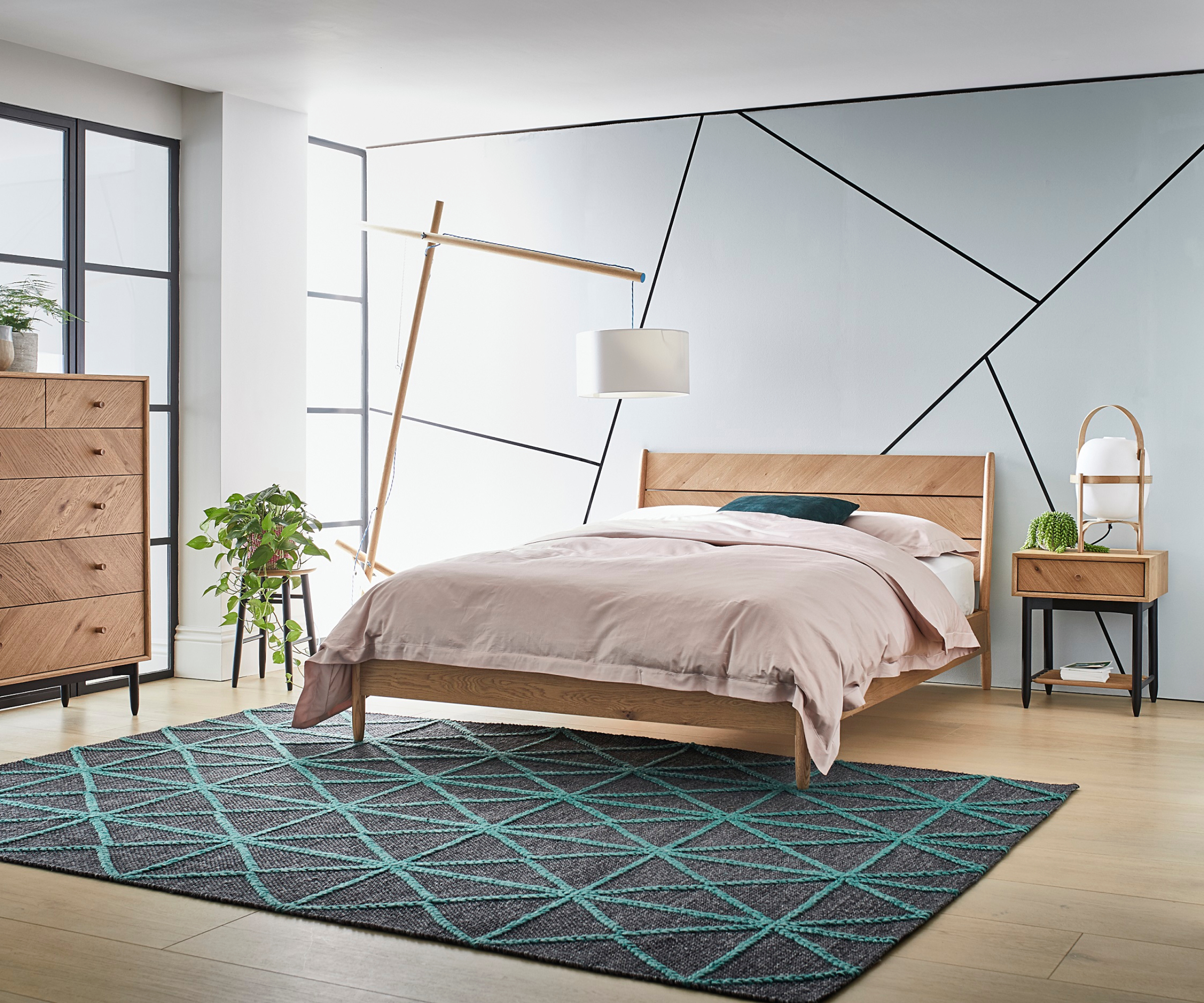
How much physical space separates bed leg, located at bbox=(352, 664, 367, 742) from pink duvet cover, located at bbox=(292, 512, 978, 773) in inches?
1.5

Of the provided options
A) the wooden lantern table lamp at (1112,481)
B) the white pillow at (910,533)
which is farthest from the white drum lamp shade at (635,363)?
the wooden lantern table lamp at (1112,481)

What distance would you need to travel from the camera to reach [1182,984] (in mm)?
2191

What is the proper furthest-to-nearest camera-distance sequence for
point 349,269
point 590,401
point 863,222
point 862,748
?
point 349,269, point 590,401, point 863,222, point 862,748

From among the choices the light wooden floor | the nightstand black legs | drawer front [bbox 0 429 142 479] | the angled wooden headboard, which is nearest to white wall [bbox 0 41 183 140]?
drawer front [bbox 0 429 142 479]

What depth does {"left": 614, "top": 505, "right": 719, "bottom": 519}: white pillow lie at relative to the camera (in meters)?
5.23

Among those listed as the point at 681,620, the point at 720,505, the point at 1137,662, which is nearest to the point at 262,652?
the point at 720,505

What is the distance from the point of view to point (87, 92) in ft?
16.6

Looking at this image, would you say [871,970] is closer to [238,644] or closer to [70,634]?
[70,634]

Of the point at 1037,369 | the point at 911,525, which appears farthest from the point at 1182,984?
the point at 1037,369

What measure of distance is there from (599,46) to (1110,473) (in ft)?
8.16

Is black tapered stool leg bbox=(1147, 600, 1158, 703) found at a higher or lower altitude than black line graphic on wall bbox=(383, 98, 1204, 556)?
lower

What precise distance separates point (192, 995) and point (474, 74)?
12.7 feet

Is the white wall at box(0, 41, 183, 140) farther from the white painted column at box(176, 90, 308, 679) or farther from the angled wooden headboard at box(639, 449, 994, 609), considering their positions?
the angled wooden headboard at box(639, 449, 994, 609)

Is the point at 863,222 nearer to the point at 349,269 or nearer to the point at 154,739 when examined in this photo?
the point at 349,269
